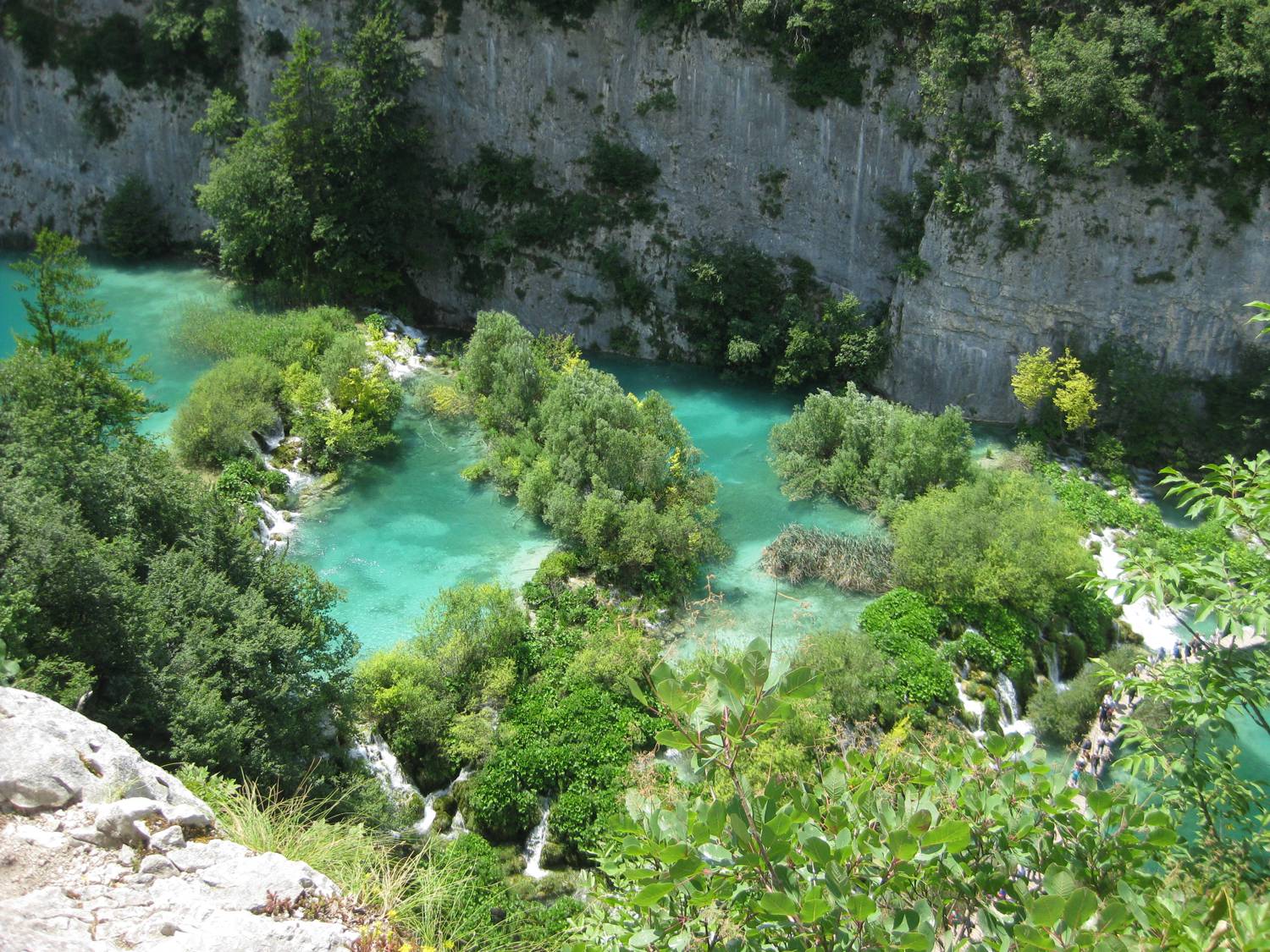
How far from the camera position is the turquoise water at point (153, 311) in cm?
2464

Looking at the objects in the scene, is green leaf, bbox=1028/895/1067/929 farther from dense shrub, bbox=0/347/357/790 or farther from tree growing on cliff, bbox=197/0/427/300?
tree growing on cliff, bbox=197/0/427/300

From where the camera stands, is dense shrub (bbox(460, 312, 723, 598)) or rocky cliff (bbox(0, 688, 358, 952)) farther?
dense shrub (bbox(460, 312, 723, 598))

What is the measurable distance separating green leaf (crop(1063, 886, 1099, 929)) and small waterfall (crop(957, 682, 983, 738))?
1206cm

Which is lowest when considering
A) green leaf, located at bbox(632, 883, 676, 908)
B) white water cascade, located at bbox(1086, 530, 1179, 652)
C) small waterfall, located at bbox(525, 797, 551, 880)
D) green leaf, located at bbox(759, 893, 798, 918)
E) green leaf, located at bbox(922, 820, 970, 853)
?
small waterfall, located at bbox(525, 797, 551, 880)

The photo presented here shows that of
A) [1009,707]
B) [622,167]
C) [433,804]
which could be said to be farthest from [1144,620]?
[622,167]

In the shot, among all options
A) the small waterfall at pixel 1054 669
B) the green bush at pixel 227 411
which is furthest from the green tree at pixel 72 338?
the small waterfall at pixel 1054 669

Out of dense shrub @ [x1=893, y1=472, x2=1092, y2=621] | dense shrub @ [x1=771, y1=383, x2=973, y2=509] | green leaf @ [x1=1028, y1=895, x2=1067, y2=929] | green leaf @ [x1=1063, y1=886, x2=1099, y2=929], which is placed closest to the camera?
green leaf @ [x1=1028, y1=895, x2=1067, y2=929]

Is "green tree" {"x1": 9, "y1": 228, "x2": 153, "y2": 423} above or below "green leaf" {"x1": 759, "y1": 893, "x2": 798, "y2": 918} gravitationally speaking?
below

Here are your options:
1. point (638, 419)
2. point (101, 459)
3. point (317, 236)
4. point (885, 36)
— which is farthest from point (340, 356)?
point (885, 36)

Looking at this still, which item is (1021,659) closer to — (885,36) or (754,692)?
(754,692)

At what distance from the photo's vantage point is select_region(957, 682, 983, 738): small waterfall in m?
15.7

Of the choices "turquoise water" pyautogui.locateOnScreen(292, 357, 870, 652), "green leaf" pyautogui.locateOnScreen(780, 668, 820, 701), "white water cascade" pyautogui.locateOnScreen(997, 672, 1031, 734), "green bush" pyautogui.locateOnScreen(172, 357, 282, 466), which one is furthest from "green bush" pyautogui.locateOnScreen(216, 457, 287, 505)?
"green leaf" pyautogui.locateOnScreen(780, 668, 820, 701)

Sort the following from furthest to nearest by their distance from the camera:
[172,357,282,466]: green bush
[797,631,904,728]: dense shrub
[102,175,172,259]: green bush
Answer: [102,175,172,259]: green bush < [172,357,282,466]: green bush < [797,631,904,728]: dense shrub

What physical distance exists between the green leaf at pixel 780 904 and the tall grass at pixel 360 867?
4.14 m
